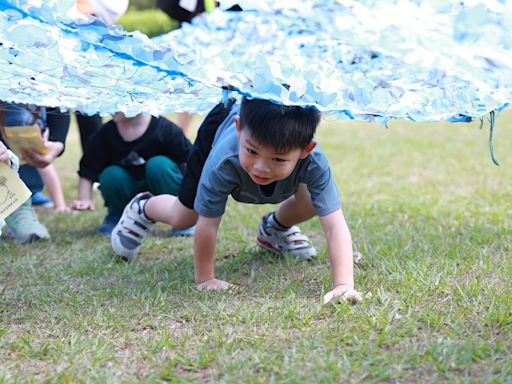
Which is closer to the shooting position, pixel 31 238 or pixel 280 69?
pixel 280 69

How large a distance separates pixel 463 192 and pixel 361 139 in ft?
8.59

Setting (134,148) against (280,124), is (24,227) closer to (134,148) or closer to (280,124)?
(134,148)

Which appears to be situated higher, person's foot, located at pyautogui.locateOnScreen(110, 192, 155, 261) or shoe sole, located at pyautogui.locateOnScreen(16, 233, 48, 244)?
person's foot, located at pyautogui.locateOnScreen(110, 192, 155, 261)

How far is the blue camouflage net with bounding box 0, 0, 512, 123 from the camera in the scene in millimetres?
1908

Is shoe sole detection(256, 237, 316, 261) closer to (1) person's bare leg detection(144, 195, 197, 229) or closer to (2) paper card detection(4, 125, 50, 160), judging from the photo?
(1) person's bare leg detection(144, 195, 197, 229)

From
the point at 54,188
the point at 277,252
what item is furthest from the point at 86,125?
the point at 277,252

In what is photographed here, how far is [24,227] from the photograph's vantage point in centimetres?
310

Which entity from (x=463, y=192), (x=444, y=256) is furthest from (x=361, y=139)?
(x=444, y=256)

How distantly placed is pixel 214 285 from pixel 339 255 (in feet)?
1.41

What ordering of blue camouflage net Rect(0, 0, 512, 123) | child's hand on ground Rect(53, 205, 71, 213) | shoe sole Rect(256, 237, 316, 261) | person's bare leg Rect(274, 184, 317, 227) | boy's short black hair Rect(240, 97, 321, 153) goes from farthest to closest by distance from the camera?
child's hand on ground Rect(53, 205, 71, 213) → shoe sole Rect(256, 237, 316, 261) → person's bare leg Rect(274, 184, 317, 227) → boy's short black hair Rect(240, 97, 321, 153) → blue camouflage net Rect(0, 0, 512, 123)

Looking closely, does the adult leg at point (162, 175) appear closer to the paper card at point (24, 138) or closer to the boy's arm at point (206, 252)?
the paper card at point (24, 138)

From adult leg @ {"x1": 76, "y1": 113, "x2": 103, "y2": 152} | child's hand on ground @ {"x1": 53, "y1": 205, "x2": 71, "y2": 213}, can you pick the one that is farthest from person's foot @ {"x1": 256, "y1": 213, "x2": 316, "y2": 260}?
adult leg @ {"x1": 76, "y1": 113, "x2": 103, "y2": 152}

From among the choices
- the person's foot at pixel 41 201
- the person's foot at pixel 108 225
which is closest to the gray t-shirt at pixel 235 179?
the person's foot at pixel 108 225

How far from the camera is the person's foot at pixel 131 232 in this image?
276cm
